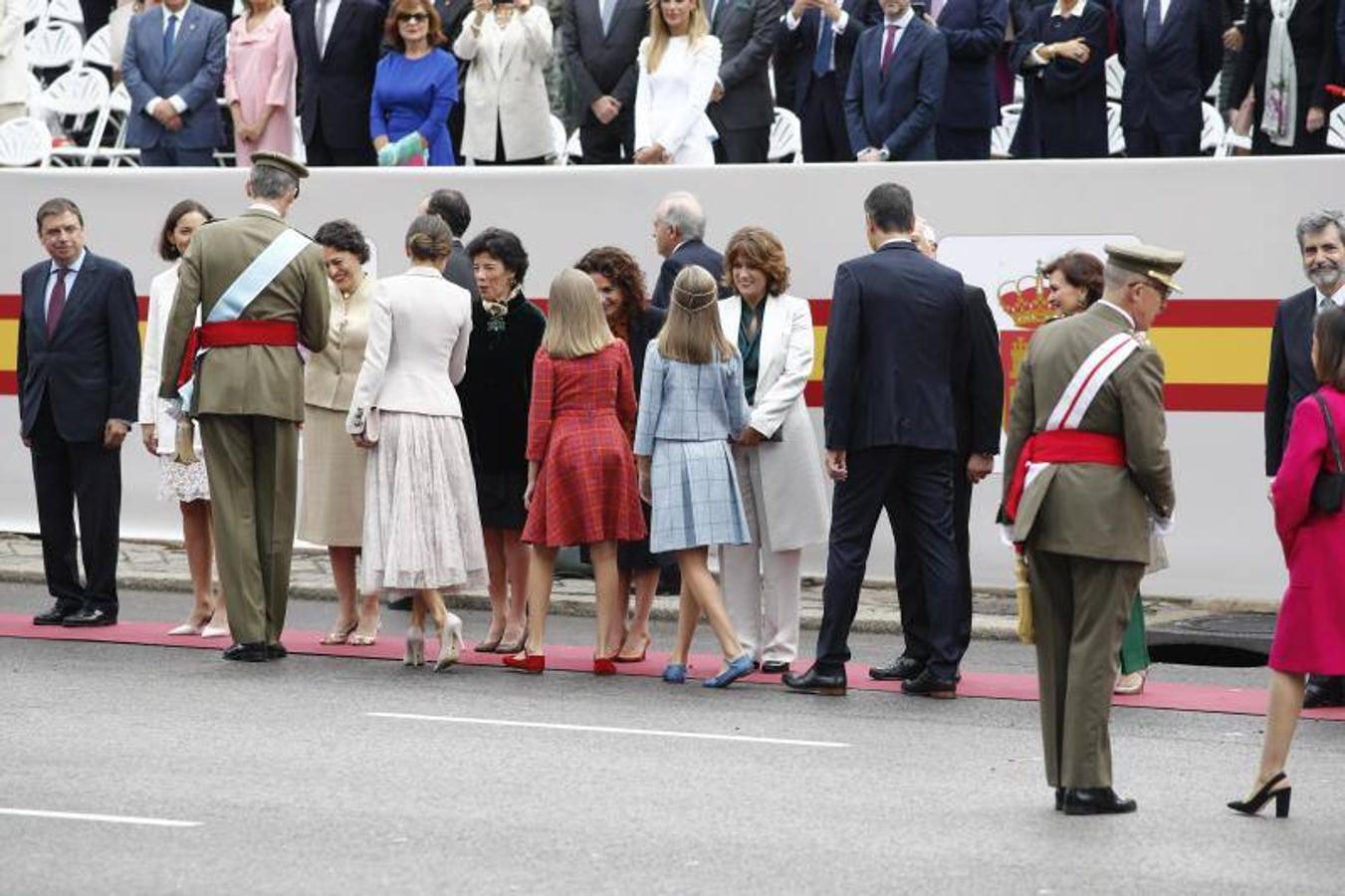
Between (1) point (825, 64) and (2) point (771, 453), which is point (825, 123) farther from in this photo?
(2) point (771, 453)

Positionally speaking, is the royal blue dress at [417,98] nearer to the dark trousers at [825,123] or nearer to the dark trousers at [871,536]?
the dark trousers at [825,123]

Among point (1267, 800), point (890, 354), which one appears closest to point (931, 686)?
point (890, 354)

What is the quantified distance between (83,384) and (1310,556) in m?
6.81

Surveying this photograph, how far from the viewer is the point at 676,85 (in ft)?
51.6

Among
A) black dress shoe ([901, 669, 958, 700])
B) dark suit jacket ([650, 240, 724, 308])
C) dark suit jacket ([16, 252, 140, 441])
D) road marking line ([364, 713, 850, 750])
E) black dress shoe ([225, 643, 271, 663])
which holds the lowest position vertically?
black dress shoe ([225, 643, 271, 663])

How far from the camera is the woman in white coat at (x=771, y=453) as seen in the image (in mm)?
11828

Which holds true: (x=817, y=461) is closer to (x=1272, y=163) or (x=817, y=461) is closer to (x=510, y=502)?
(x=510, y=502)

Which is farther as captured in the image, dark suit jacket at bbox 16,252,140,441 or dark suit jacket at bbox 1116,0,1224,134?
dark suit jacket at bbox 1116,0,1224,134

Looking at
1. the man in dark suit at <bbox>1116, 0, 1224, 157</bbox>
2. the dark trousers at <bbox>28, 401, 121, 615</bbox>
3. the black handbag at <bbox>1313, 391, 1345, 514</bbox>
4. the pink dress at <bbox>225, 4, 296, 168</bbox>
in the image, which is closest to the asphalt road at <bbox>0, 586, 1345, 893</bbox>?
the black handbag at <bbox>1313, 391, 1345, 514</bbox>

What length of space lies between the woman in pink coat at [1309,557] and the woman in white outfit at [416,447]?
14.1 ft

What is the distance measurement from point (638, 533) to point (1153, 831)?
12.9 feet

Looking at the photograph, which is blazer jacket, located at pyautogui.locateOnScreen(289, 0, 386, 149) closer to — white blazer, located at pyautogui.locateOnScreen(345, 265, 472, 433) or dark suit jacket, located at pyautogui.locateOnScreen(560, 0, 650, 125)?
dark suit jacket, located at pyautogui.locateOnScreen(560, 0, 650, 125)

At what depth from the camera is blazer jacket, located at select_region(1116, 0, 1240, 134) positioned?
610 inches

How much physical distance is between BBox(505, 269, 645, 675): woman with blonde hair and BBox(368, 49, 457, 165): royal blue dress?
512 cm
